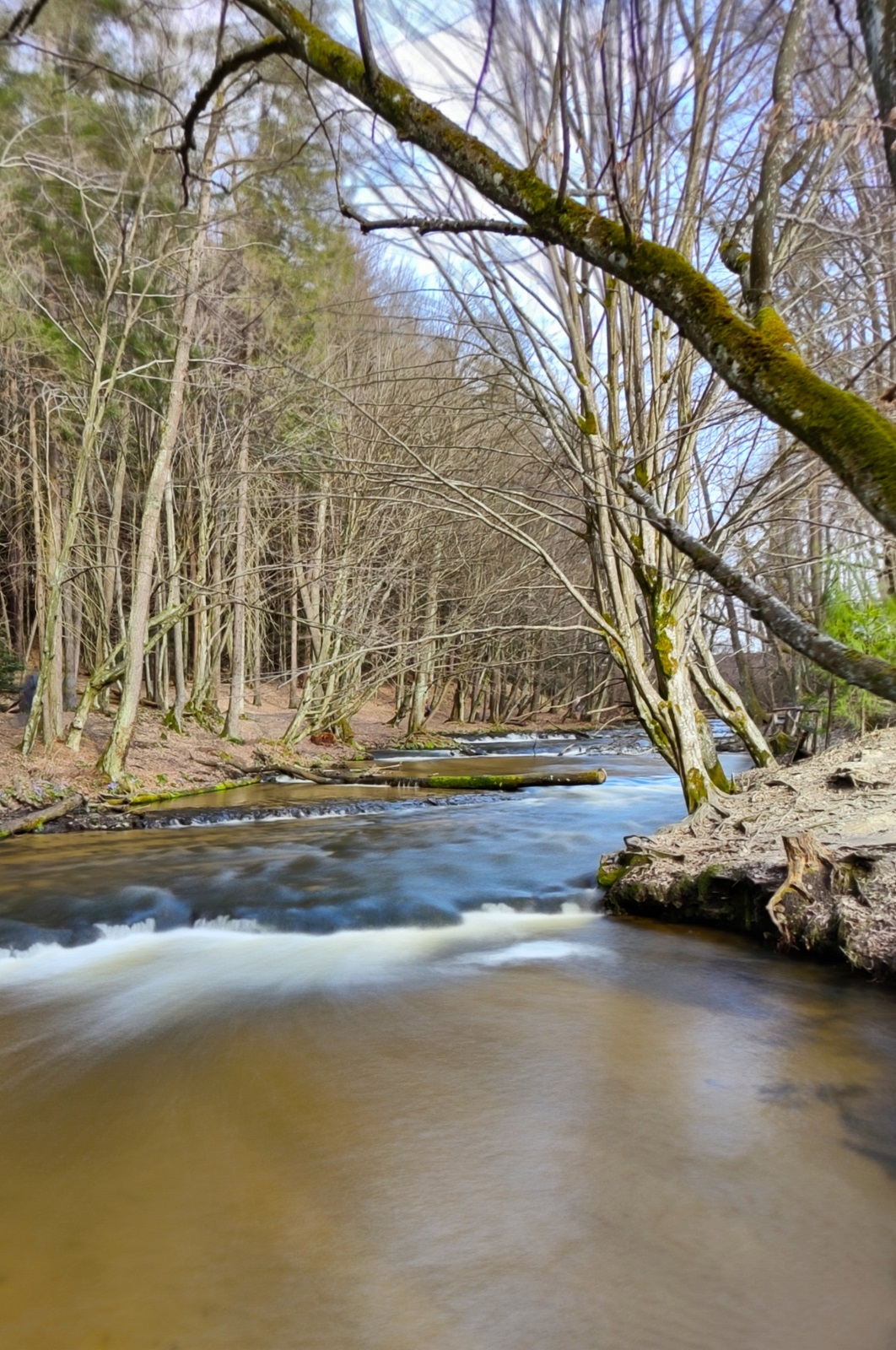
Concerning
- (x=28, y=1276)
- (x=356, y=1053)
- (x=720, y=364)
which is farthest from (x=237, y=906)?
(x=720, y=364)

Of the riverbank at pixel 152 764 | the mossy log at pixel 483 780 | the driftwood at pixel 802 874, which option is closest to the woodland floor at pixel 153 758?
the riverbank at pixel 152 764

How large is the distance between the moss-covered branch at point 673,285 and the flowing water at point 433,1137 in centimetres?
246

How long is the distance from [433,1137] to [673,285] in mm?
3389

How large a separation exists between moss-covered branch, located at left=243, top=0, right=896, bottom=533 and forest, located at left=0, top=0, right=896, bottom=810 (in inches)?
0.4

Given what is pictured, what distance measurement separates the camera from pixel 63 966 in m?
5.77

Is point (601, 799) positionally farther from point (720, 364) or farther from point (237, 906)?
point (720, 364)

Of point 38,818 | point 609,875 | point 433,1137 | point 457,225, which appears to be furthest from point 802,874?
point 38,818

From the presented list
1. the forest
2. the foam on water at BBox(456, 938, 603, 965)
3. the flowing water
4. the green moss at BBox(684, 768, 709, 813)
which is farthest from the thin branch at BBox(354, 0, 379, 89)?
the green moss at BBox(684, 768, 709, 813)

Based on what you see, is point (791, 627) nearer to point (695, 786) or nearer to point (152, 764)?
point (695, 786)

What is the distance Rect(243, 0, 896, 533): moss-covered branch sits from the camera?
1.98 m

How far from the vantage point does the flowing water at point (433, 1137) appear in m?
2.41

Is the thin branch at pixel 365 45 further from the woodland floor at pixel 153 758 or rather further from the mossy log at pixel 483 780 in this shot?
the mossy log at pixel 483 780

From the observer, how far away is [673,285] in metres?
2.37

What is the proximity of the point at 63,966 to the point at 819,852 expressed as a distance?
541 centimetres
